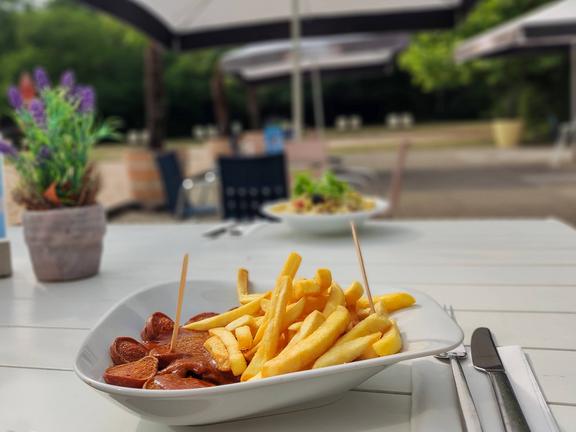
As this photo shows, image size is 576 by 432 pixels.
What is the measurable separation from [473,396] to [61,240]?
1.05 meters

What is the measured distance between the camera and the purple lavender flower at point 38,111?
4.49 ft

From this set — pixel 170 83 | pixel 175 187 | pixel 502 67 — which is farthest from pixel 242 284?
pixel 170 83

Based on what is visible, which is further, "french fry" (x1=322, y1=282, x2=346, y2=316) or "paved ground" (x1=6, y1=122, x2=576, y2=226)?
"paved ground" (x1=6, y1=122, x2=576, y2=226)

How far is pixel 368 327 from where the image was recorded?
80 centimetres

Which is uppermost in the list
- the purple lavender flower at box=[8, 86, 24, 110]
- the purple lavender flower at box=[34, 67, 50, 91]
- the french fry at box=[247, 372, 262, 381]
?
the purple lavender flower at box=[34, 67, 50, 91]

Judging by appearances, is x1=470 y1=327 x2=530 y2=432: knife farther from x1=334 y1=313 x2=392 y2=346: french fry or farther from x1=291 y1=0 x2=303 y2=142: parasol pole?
x1=291 y1=0 x2=303 y2=142: parasol pole

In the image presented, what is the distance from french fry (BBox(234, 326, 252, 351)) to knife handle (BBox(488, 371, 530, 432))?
0.30m

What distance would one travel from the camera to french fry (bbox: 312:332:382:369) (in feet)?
2.41

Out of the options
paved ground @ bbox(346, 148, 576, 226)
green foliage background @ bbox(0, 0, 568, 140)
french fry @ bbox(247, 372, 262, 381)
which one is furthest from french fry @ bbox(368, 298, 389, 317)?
green foliage background @ bbox(0, 0, 568, 140)

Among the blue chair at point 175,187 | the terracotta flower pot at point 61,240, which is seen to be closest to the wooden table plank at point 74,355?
the terracotta flower pot at point 61,240

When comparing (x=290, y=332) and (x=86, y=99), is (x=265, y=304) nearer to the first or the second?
(x=290, y=332)

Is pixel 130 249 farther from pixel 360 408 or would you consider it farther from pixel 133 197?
pixel 133 197

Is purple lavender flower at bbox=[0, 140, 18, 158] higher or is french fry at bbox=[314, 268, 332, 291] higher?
purple lavender flower at bbox=[0, 140, 18, 158]

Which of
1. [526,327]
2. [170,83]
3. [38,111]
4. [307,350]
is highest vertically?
[170,83]
